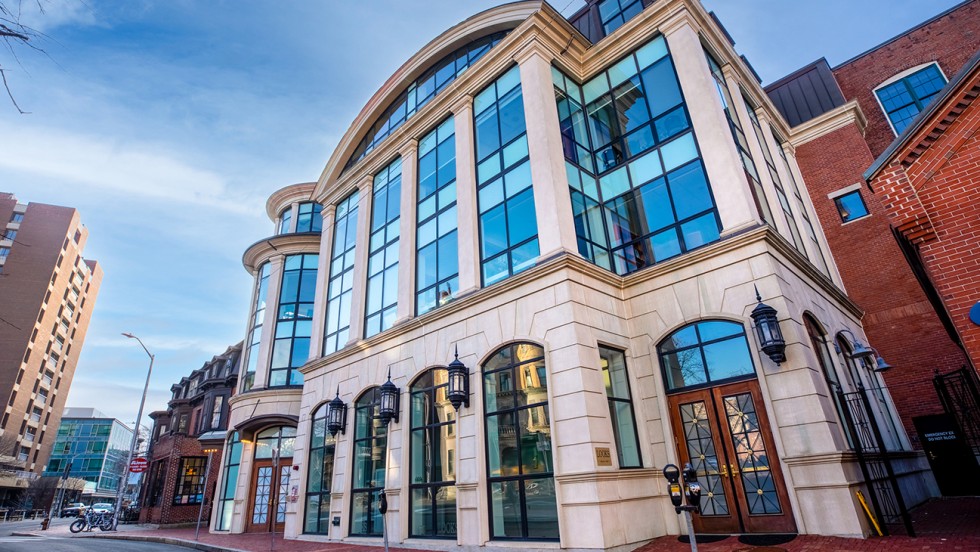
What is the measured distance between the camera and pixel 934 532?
8172 mm

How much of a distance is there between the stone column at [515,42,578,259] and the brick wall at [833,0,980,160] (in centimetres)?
1486

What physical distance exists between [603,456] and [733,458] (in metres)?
2.61

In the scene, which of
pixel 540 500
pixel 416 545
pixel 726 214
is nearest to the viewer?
pixel 540 500

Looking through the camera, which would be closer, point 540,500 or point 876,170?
point 876,170

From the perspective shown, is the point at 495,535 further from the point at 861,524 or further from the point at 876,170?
the point at 876,170

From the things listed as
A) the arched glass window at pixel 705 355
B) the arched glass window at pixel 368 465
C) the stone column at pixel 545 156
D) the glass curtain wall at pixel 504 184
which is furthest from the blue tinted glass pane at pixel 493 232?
the arched glass window at pixel 368 465

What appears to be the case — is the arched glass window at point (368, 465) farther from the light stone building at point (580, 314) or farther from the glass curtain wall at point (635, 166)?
the glass curtain wall at point (635, 166)

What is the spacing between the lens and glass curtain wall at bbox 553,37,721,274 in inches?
491

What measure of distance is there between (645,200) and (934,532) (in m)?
8.70

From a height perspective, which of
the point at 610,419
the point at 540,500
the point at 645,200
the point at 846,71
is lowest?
the point at 540,500

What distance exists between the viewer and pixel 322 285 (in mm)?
21406

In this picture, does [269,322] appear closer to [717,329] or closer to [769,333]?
[717,329]

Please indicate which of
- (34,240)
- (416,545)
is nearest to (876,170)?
(416,545)

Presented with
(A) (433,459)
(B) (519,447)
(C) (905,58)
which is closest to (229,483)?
(A) (433,459)
